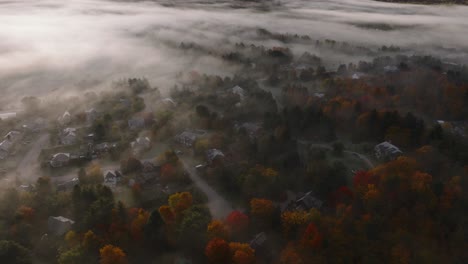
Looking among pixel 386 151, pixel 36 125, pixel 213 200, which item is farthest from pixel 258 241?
pixel 36 125

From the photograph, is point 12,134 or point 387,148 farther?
point 12,134

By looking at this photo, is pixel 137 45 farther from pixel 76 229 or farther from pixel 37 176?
pixel 76 229

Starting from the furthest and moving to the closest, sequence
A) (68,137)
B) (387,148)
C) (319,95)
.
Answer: (319,95) → (68,137) → (387,148)

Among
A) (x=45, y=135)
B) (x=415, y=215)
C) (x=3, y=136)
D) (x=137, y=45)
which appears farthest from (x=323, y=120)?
(x=137, y=45)

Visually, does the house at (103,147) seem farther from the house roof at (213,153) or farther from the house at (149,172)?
the house roof at (213,153)

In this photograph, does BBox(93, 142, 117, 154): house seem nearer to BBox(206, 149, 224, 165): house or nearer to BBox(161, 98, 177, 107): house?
BBox(206, 149, 224, 165): house

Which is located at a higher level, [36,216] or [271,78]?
[271,78]

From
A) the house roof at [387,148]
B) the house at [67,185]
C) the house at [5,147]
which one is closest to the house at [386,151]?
the house roof at [387,148]

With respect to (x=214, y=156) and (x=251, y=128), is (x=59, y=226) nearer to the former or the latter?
(x=214, y=156)

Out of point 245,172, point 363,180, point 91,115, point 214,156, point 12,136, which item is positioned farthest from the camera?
point 91,115
